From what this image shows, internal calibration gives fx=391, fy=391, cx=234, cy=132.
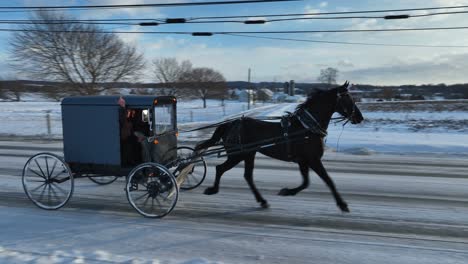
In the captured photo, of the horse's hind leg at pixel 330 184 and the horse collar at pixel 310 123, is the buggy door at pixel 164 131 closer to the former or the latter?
the horse collar at pixel 310 123

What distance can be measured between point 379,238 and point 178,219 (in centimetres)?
274

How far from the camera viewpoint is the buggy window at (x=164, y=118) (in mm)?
6262

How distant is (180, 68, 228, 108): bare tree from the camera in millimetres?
61219

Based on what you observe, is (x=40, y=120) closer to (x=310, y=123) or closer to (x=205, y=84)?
(x=310, y=123)

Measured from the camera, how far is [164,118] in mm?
6539

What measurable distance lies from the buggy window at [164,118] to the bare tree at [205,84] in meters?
50.2

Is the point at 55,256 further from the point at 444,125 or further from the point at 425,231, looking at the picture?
the point at 444,125

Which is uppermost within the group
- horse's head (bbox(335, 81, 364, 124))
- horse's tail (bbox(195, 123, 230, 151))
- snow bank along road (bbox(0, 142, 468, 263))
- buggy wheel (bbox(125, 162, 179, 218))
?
horse's head (bbox(335, 81, 364, 124))

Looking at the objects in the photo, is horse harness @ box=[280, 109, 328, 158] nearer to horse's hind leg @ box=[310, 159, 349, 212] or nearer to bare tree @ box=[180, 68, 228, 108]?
horse's hind leg @ box=[310, 159, 349, 212]

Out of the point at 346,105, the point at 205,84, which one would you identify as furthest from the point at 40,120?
the point at 205,84

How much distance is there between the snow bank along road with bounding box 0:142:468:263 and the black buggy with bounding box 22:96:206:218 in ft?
1.14

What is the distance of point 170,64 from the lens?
54219 millimetres

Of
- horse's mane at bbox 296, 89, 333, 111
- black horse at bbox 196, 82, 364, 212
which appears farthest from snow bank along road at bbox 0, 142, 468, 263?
horse's mane at bbox 296, 89, 333, 111

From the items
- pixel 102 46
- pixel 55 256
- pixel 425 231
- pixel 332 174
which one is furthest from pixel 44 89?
pixel 425 231
